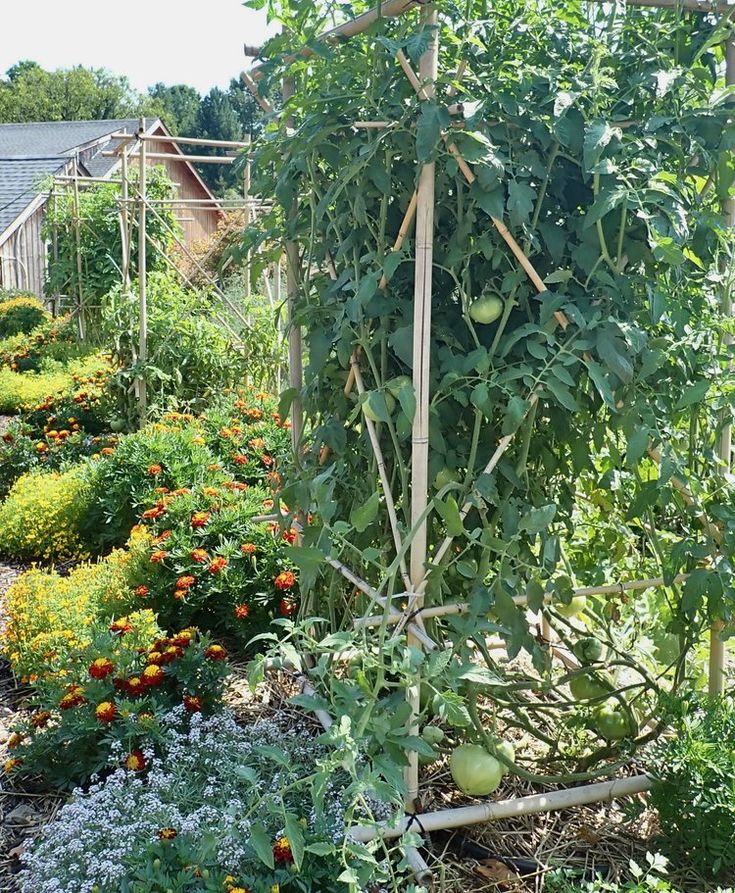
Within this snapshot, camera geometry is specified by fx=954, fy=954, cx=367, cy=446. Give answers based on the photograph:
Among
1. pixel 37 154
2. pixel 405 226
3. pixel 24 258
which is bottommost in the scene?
pixel 24 258

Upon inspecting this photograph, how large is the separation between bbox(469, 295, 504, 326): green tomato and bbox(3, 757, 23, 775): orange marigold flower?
160 cm

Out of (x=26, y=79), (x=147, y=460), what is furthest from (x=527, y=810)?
(x=26, y=79)

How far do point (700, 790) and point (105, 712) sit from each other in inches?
53.8

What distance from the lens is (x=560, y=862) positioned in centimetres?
210

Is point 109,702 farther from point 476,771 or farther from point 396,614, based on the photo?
point 476,771

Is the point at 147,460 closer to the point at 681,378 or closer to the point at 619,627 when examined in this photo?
the point at 619,627

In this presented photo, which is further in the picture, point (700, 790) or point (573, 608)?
point (573, 608)

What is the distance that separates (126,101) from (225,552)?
46.6 metres

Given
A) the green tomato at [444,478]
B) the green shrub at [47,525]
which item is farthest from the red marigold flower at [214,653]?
the green shrub at [47,525]

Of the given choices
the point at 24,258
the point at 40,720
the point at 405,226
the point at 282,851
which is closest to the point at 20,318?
the point at 24,258

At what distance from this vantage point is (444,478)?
2.08 metres

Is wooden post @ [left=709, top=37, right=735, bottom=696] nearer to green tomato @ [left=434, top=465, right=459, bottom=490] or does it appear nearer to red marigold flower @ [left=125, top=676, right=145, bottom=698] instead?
green tomato @ [left=434, top=465, right=459, bottom=490]

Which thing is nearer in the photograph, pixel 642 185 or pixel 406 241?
pixel 642 185

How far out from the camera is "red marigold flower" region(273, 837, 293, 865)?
1.85 m
